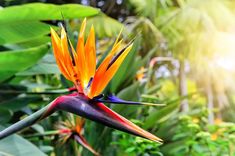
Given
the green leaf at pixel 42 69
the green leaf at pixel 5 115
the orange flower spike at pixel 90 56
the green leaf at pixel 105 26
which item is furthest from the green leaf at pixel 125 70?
the green leaf at pixel 105 26

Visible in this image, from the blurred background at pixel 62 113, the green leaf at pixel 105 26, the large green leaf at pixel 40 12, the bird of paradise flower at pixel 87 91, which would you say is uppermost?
the bird of paradise flower at pixel 87 91

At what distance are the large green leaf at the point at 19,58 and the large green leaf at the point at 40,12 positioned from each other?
10cm

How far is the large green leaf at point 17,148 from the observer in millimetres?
940

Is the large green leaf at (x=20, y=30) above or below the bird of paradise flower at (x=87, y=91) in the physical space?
below

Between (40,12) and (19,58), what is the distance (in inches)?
5.2

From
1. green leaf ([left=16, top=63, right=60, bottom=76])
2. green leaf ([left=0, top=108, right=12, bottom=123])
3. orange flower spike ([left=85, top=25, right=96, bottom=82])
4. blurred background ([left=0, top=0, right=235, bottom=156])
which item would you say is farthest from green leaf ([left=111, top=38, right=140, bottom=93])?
orange flower spike ([left=85, top=25, right=96, bottom=82])

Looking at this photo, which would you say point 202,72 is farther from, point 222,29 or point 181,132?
point 181,132

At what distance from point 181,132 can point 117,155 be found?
227mm

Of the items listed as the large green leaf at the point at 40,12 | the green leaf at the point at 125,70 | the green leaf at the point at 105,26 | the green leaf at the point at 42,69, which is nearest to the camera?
the large green leaf at the point at 40,12

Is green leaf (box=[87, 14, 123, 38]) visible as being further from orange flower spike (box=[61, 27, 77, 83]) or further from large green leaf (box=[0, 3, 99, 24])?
orange flower spike (box=[61, 27, 77, 83])

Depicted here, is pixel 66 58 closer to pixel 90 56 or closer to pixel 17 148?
pixel 90 56

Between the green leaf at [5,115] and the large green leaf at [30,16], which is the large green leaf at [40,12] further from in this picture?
the green leaf at [5,115]

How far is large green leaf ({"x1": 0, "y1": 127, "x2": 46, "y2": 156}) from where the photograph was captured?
940 millimetres

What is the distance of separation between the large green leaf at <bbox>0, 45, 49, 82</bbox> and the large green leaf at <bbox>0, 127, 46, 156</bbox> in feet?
0.59
